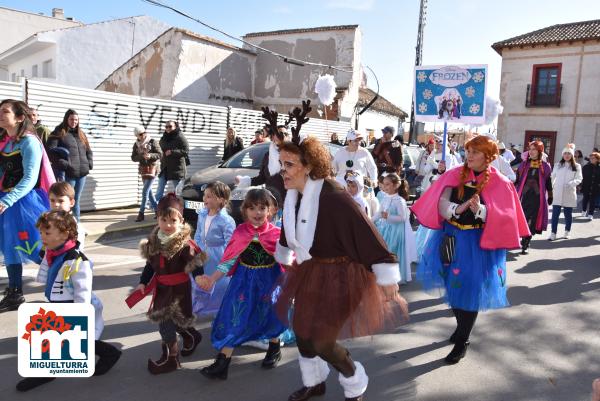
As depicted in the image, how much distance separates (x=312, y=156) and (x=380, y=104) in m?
27.5

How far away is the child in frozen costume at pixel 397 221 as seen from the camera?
6.14 meters

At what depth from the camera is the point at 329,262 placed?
9.85ft

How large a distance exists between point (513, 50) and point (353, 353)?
28.4 meters

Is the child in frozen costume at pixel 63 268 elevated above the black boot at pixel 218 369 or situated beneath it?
elevated above

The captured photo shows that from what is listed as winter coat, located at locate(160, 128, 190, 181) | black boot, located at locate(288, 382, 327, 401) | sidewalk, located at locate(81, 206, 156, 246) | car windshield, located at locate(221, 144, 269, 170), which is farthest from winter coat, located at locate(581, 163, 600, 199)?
black boot, located at locate(288, 382, 327, 401)

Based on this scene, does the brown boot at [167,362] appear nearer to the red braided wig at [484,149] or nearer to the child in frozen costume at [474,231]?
the child in frozen costume at [474,231]

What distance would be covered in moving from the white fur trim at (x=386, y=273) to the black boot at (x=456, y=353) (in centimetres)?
158

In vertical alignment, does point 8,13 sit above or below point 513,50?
above

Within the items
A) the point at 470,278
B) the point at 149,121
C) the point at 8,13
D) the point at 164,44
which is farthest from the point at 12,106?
the point at 8,13

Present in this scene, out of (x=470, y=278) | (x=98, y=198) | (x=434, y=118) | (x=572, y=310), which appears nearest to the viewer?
(x=470, y=278)

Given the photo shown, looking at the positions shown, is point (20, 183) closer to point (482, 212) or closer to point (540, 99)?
point (482, 212)

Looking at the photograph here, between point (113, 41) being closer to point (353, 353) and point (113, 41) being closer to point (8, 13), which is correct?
point (8, 13)

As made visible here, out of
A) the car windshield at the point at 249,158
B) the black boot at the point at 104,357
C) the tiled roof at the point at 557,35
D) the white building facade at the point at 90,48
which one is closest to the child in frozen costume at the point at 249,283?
the black boot at the point at 104,357

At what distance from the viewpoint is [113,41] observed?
91.4 feet
